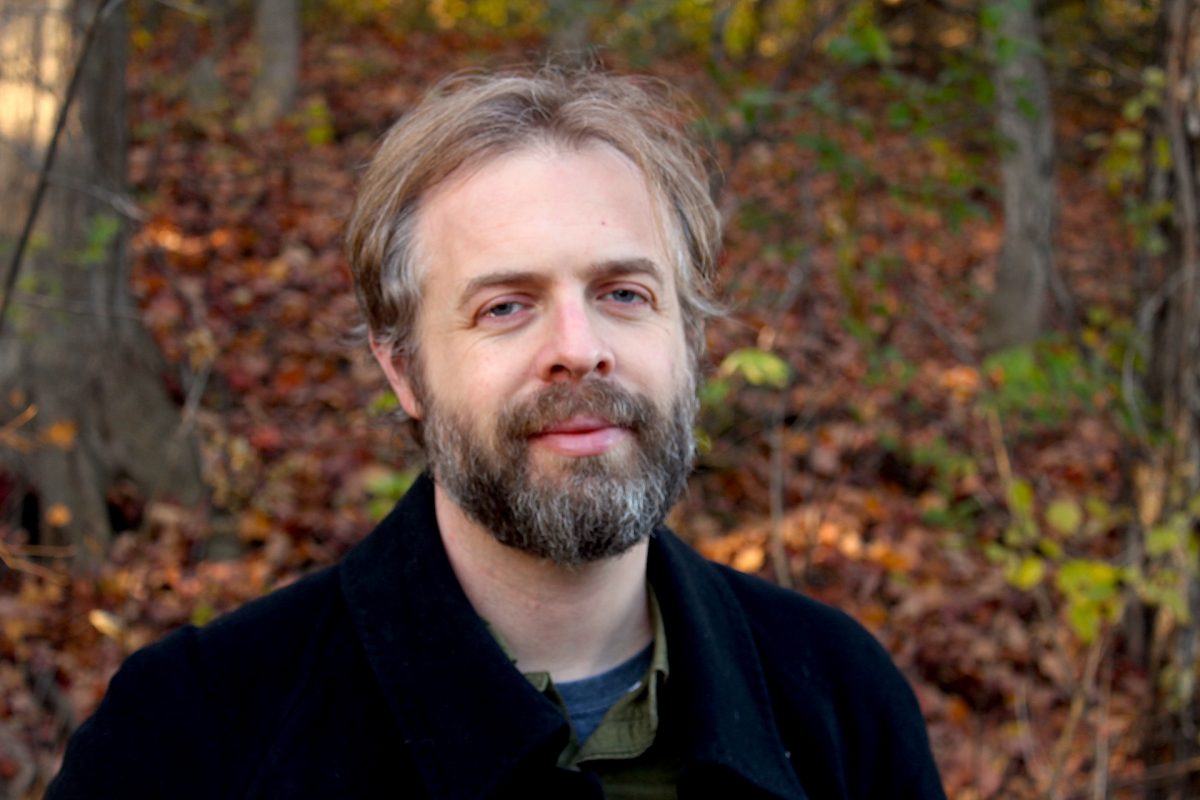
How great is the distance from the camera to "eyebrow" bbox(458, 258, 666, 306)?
6.77 ft

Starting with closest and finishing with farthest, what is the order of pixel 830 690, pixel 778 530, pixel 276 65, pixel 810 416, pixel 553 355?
1. pixel 553 355
2. pixel 830 690
3. pixel 778 530
4. pixel 810 416
5. pixel 276 65

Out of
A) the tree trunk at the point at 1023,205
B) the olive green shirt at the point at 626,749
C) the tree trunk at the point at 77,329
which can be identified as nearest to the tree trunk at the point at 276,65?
the tree trunk at the point at 77,329

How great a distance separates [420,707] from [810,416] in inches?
170

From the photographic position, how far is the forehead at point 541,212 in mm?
2072

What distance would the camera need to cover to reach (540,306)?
2.09m

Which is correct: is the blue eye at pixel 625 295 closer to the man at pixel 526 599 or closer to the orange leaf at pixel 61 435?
the man at pixel 526 599

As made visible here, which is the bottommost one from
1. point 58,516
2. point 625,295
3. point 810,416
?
point 58,516

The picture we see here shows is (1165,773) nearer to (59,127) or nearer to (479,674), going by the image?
(479,674)

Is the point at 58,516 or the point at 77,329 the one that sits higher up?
the point at 77,329

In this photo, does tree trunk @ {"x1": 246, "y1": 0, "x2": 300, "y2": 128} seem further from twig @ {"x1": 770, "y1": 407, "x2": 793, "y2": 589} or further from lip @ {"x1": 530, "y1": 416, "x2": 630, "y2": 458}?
lip @ {"x1": 530, "y1": 416, "x2": 630, "y2": 458}

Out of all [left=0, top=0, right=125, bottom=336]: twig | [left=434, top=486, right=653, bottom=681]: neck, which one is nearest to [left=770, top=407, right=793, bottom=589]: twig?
[left=434, top=486, right=653, bottom=681]: neck

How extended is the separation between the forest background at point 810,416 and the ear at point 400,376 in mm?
413

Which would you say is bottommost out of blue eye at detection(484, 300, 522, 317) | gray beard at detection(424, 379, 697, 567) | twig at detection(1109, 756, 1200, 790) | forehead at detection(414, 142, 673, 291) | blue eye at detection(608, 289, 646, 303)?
twig at detection(1109, 756, 1200, 790)

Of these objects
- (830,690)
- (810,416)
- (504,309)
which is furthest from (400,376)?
(810,416)
